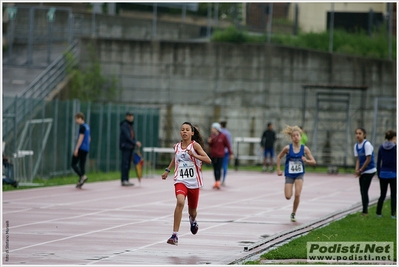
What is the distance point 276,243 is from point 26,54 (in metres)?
29.8

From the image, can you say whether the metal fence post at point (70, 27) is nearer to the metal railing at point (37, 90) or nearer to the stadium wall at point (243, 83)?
the metal railing at point (37, 90)

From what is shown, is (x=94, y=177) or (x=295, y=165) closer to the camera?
(x=295, y=165)

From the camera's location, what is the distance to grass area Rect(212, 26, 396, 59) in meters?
41.4

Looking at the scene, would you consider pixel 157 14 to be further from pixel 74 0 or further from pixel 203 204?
pixel 203 204

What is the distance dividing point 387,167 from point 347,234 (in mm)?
3827

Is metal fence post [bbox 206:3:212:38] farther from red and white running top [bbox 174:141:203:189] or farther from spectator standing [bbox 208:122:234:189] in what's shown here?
red and white running top [bbox 174:141:203:189]

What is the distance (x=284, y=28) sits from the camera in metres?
44.4

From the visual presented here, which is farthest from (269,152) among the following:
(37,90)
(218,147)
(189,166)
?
(189,166)

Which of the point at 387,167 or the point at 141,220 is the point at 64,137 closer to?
the point at 141,220

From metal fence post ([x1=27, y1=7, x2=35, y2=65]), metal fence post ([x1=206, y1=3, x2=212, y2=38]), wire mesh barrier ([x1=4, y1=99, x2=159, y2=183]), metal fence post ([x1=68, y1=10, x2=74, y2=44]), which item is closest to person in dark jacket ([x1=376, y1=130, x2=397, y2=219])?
wire mesh barrier ([x1=4, y1=99, x2=159, y2=183])

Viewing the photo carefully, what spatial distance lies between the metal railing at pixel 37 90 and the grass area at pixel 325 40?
6580mm

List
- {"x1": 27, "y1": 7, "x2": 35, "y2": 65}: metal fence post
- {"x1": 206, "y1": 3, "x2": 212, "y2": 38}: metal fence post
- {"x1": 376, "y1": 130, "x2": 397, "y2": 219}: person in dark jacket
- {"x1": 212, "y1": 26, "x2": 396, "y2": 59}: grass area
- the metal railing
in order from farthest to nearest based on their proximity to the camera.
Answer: {"x1": 206, "y1": 3, "x2": 212, "y2": 38}: metal fence post
{"x1": 212, "y1": 26, "x2": 396, "y2": 59}: grass area
{"x1": 27, "y1": 7, "x2": 35, "y2": 65}: metal fence post
the metal railing
{"x1": 376, "y1": 130, "x2": 397, "y2": 219}: person in dark jacket

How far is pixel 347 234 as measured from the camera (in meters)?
15.2

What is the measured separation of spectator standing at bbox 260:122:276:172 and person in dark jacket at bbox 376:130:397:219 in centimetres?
1826
